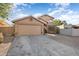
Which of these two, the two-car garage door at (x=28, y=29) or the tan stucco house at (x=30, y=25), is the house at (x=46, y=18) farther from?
the two-car garage door at (x=28, y=29)

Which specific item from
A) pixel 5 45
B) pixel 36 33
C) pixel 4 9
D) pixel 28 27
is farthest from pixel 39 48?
pixel 4 9

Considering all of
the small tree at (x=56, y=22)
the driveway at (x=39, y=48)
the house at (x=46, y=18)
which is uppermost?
the house at (x=46, y=18)

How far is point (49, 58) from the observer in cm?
172

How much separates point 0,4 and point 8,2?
4.0 inches

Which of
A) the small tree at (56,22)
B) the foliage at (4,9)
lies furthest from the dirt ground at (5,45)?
the small tree at (56,22)

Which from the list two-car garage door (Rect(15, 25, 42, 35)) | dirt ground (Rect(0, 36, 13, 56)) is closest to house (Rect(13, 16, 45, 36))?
two-car garage door (Rect(15, 25, 42, 35))

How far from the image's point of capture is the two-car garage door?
178 centimetres

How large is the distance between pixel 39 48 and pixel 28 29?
0.27 metres

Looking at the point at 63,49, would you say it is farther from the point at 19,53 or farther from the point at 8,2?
the point at 8,2

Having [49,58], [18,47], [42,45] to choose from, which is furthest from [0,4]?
[49,58]

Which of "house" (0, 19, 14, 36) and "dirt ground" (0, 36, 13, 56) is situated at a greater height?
"house" (0, 19, 14, 36)

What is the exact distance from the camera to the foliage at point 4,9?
1729mm

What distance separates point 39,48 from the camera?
1729 mm

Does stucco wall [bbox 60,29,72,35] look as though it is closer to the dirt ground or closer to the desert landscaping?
the desert landscaping
